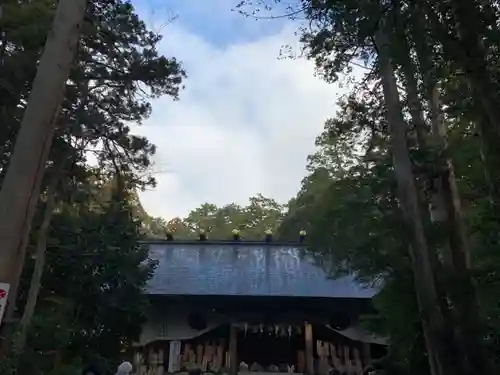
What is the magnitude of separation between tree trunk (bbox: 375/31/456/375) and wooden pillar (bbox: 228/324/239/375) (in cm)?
784

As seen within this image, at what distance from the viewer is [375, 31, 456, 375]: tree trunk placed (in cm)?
629

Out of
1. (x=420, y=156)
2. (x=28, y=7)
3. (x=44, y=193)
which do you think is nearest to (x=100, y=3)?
(x=28, y=7)

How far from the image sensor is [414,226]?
6.91 m

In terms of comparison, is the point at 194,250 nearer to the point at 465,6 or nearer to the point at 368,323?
the point at 368,323

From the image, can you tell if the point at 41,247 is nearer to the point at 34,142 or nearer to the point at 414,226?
the point at 34,142

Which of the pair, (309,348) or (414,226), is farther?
(309,348)

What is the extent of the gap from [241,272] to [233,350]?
195 cm

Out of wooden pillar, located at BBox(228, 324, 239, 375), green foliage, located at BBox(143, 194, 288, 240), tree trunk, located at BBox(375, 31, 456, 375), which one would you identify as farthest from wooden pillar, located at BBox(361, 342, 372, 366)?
green foliage, located at BBox(143, 194, 288, 240)

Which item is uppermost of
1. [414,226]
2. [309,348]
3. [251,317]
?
[251,317]

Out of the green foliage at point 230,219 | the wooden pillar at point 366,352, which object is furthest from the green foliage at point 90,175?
the green foliage at point 230,219

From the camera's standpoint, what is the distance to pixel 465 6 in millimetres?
4617

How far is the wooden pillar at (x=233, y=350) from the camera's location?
44.7 ft

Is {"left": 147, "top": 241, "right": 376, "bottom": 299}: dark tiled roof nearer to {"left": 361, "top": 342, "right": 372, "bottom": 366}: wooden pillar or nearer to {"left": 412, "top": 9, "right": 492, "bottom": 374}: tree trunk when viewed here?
{"left": 361, "top": 342, "right": 372, "bottom": 366}: wooden pillar

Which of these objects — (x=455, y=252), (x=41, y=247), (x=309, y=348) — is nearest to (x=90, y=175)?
(x=41, y=247)
